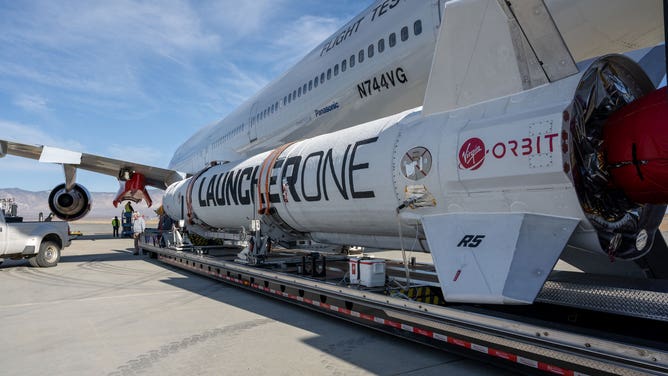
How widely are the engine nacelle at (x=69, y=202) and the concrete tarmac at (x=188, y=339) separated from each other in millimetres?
8109

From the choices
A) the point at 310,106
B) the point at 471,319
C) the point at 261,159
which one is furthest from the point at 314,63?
the point at 471,319

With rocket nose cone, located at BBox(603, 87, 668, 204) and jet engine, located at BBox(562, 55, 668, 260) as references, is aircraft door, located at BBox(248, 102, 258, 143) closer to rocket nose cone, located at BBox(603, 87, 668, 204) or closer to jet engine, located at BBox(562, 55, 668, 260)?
jet engine, located at BBox(562, 55, 668, 260)

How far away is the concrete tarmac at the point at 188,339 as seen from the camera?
14.3ft

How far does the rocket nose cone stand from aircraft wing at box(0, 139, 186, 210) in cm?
1486

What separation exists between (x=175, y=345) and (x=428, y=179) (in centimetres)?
340

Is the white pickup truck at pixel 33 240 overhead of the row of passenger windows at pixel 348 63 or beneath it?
beneath

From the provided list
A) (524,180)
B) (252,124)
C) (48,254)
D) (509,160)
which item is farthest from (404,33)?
(48,254)

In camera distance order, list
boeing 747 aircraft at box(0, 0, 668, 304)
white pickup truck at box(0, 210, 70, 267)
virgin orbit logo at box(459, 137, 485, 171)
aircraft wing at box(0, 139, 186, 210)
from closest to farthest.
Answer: boeing 747 aircraft at box(0, 0, 668, 304)
virgin orbit logo at box(459, 137, 485, 171)
white pickup truck at box(0, 210, 70, 267)
aircraft wing at box(0, 139, 186, 210)

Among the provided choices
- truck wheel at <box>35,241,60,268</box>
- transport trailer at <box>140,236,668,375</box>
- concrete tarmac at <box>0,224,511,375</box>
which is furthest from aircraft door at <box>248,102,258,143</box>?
transport trailer at <box>140,236,668,375</box>

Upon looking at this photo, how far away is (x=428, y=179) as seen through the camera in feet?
16.5

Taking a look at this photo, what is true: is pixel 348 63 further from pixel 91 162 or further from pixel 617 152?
pixel 91 162

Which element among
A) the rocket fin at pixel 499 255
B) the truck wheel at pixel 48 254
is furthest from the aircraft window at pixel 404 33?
the truck wheel at pixel 48 254

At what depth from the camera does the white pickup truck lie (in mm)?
11359

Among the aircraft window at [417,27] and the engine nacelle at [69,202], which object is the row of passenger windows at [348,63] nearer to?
the aircraft window at [417,27]
